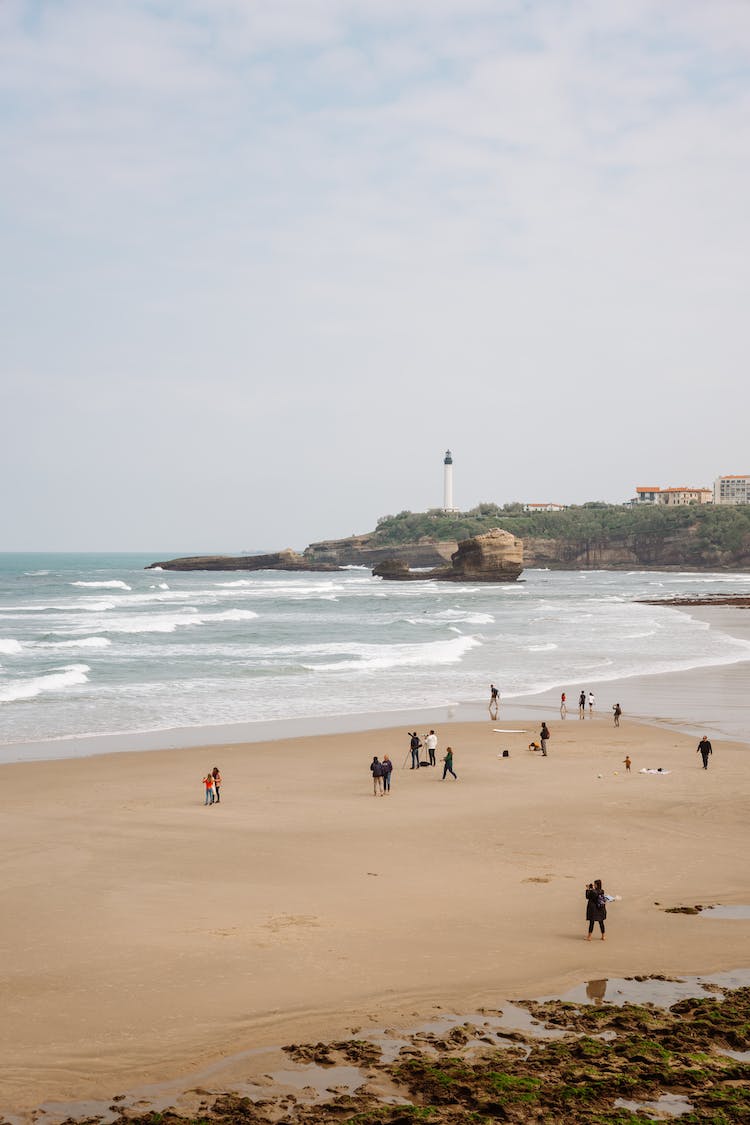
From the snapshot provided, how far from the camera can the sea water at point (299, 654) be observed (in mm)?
32625

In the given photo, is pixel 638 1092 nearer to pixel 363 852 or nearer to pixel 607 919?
pixel 607 919

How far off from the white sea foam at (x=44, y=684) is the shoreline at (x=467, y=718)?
7.81 metres

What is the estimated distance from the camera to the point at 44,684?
120ft

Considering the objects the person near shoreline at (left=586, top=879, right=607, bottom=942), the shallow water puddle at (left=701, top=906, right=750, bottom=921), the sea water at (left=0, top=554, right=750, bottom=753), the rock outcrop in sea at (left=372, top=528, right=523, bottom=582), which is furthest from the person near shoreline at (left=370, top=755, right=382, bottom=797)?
the rock outcrop in sea at (left=372, top=528, right=523, bottom=582)

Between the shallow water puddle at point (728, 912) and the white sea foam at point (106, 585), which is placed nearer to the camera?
the shallow water puddle at point (728, 912)

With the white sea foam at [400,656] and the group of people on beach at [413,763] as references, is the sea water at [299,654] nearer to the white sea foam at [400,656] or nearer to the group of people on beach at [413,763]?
the white sea foam at [400,656]

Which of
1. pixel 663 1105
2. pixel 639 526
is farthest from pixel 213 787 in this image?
pixel 639 526

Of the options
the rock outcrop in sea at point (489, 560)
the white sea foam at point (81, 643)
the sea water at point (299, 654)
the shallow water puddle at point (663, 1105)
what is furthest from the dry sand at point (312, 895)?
the rock outcrop in sea at point (489, 560)

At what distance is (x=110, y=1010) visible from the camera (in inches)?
393

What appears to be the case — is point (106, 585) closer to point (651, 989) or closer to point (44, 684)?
point (44, 684)

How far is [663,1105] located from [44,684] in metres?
31.9

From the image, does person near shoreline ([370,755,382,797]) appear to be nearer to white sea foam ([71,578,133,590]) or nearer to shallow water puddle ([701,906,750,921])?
shallow water puddle ([701,906,750,921])

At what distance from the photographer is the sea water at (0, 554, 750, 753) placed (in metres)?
32.6

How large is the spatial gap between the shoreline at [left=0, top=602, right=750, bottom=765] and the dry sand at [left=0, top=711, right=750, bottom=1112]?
84.7 inches
